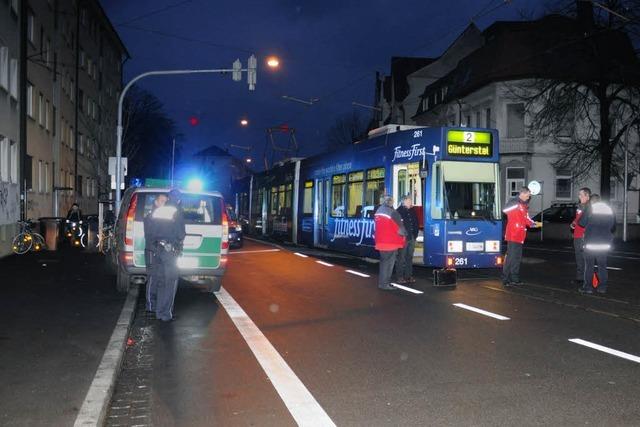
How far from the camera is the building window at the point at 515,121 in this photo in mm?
40344

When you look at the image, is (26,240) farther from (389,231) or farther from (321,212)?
(389,231)


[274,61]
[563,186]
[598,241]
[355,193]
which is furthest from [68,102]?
[598,241]

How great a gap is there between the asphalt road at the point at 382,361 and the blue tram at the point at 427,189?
2.48m

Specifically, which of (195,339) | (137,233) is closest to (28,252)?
(137,233)

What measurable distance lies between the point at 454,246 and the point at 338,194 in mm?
6291

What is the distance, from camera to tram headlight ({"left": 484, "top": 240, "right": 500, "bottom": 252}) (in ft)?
47.6

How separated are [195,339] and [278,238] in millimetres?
19132

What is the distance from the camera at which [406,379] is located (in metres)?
6.06

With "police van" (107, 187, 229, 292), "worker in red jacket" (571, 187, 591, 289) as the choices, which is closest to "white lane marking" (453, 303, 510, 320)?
"worker in red jacket" (571, 187, 591, 289)

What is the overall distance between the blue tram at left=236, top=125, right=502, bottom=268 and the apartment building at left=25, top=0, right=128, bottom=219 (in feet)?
41.5

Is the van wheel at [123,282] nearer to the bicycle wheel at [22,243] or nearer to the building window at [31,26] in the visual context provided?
the bicycle wheel at [22,243]

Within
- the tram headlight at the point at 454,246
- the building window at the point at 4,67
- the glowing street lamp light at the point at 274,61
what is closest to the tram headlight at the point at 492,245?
the tram headlight at the point at 454,246

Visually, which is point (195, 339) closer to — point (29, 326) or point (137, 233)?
point (29, 326)

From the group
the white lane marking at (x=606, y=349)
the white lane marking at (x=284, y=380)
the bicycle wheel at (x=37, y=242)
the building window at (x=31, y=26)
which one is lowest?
the white lane marking at (x=284, y=380)
